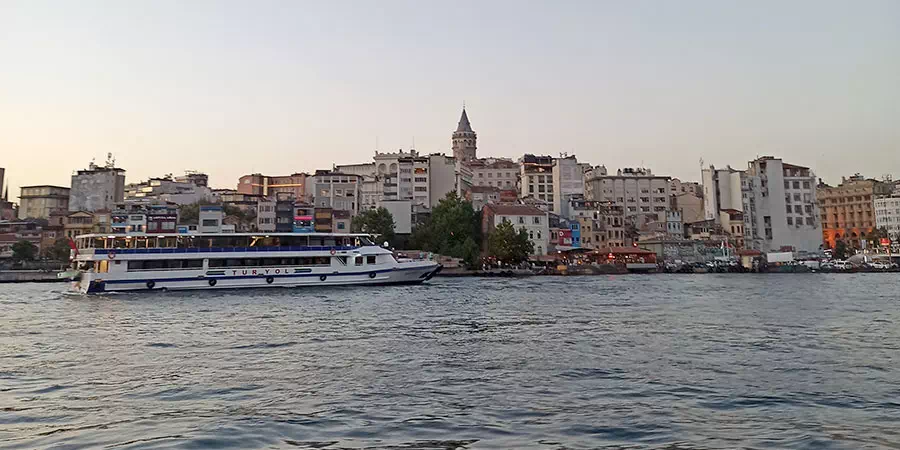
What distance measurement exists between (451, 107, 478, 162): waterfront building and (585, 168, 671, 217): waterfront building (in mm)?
39815

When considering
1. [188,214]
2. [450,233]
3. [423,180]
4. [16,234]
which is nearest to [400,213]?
[450,233]

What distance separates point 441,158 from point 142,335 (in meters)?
68.7

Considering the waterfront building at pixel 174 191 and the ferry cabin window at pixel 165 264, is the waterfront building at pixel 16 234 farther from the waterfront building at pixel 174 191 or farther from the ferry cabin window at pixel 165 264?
the ferry cabin window at pixel 165 264

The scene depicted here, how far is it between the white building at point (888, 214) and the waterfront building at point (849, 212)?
6.84 feet

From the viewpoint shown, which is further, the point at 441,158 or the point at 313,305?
the point at 441,158

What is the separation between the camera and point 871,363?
11.4 m

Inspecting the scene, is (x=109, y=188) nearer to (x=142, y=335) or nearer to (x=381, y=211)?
(x=381, y=211)

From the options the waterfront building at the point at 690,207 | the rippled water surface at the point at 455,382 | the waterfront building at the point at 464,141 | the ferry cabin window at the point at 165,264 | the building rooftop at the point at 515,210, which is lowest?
the rippled water surface at the point at 455,382

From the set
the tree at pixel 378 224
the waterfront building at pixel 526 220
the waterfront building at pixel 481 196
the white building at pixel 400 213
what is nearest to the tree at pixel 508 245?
the waterfront building at pixel 526 220

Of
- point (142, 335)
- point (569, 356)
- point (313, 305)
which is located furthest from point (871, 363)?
point (313, 305)

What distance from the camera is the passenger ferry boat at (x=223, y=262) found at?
35906 mm

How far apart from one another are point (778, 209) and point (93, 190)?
93.1 m

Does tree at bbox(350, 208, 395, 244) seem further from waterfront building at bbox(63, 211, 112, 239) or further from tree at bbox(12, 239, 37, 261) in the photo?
tree at bbox(12, 239, 37, 261)

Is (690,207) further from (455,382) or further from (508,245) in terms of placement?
(455,382)
